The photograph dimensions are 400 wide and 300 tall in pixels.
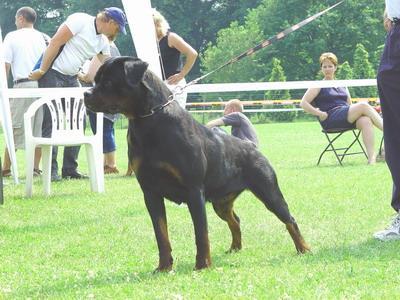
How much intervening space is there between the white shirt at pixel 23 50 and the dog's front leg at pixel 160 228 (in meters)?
6.49

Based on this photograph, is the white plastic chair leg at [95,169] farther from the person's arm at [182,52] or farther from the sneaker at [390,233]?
the sneaker at [390,233]

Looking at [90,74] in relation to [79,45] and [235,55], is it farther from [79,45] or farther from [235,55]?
[235,55]

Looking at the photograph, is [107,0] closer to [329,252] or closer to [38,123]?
[38,123]

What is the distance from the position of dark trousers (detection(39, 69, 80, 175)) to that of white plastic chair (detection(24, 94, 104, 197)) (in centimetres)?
70

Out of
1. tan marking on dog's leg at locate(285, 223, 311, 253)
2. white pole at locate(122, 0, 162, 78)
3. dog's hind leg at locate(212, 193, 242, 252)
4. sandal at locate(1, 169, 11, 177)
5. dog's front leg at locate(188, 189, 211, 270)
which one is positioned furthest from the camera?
sandal at locate(1, 169, 11, 177)

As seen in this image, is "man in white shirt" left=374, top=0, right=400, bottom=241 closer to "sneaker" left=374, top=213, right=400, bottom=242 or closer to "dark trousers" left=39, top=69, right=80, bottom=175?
"sneaker" left=374, top=213, right=400, bottom=242

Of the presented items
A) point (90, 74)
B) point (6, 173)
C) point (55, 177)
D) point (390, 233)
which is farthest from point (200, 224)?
point (6, 173)

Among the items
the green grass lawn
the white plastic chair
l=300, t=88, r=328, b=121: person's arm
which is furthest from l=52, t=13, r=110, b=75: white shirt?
l=300, t=88, r=328, b=121: person's arm

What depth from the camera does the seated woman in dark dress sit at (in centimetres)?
1042

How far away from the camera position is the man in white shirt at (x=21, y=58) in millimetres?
10312

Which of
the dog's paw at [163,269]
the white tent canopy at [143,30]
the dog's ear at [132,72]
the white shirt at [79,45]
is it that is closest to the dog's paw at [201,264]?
the dog's paw at [163,269]

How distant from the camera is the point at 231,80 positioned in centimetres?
5156

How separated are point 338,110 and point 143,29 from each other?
392 cm

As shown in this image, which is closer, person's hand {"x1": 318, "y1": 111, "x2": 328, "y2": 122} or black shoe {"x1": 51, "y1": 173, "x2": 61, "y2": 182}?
black shoe {"x1": 51, "y1": 173, "x2": 61, "y2": 182}
